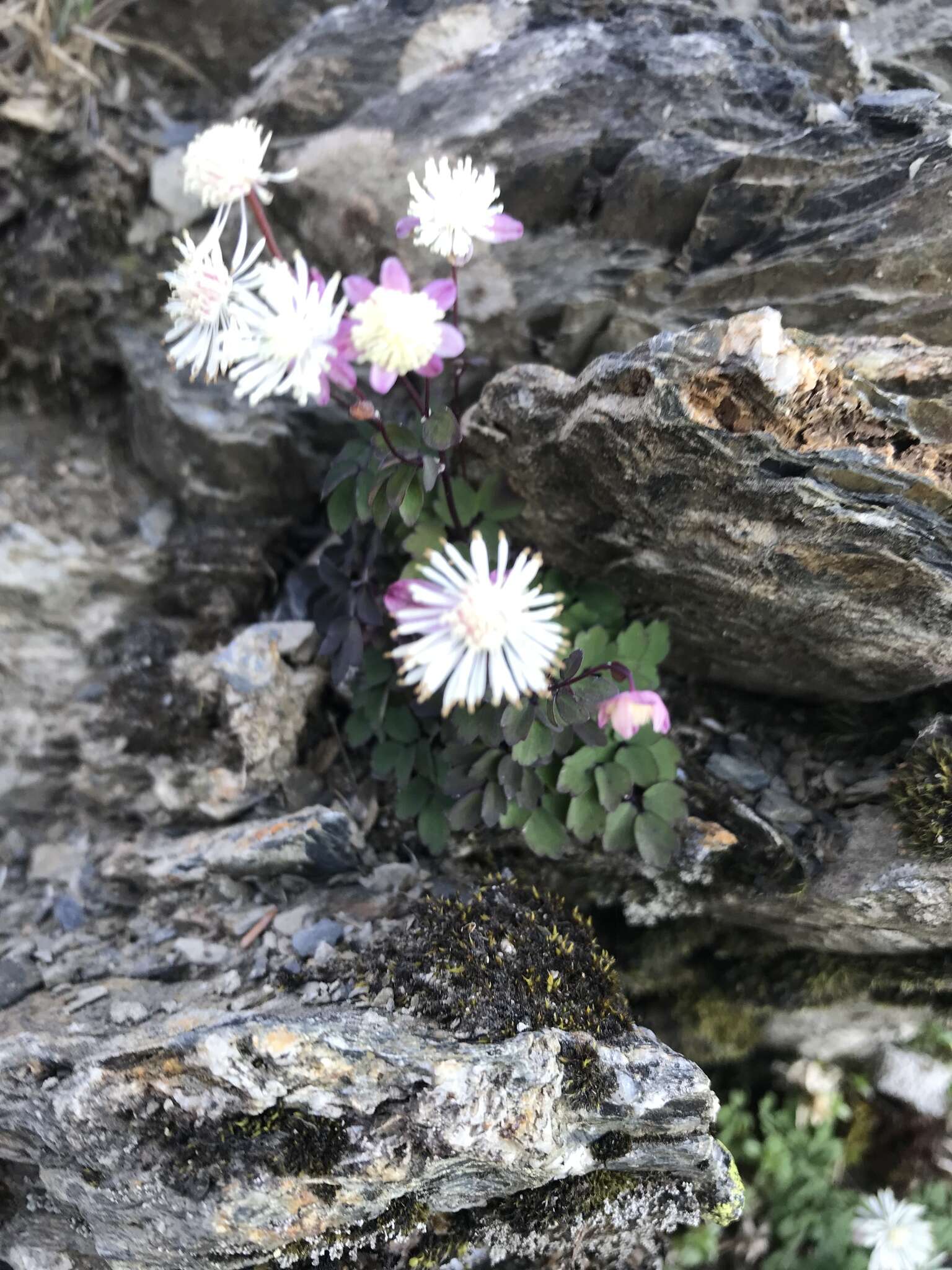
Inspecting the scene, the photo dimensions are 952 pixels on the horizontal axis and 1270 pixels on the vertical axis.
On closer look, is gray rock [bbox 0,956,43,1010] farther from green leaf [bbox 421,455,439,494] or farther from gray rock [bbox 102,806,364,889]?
green leaf [bbox 421,455,439,494]

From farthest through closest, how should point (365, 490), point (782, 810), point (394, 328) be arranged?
point (782, 810) < point (365, 490) < point (394, 328)

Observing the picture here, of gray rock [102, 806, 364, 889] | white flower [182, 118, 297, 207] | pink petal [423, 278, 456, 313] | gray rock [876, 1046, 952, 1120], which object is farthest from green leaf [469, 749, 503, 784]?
gray rock [876, 1046, 952, 1120]

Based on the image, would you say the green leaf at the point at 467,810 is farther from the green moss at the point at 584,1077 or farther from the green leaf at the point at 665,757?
the green moss at the point at 584,1077

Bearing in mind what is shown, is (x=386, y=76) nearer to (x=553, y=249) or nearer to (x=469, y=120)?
(x=469, y=120)

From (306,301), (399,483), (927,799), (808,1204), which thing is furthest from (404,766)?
(808,1204)

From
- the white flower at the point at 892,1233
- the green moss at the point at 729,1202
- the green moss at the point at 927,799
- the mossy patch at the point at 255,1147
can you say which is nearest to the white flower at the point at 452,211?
the green moss at the point at 927,799

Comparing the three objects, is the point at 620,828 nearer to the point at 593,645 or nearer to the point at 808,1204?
the point at 593,645

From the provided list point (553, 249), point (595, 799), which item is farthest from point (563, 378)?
point (595, 799)
